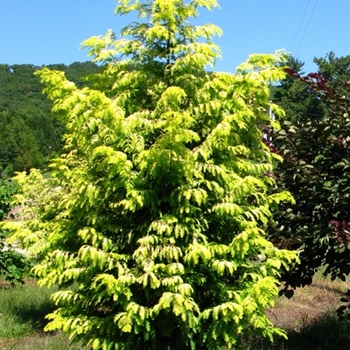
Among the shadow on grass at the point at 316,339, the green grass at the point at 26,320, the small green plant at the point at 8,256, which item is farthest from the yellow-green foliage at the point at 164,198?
the small green plant at the point at 8,256

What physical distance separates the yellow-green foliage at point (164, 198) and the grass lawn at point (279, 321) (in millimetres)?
1473

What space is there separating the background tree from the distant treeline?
80.7 m

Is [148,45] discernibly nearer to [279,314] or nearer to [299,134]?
[299,134]

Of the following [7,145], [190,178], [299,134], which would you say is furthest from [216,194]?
[7,145]

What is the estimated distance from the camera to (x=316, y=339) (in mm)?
7418

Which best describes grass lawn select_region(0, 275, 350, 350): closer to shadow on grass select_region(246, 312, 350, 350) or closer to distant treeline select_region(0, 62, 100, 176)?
shadow on grass select_region(246, 312, 350, 350)

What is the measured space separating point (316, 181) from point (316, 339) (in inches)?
112

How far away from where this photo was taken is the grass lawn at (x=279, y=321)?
708 centimetres

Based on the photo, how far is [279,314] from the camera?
916 centimetres

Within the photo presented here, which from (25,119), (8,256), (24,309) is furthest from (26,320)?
(25,119)

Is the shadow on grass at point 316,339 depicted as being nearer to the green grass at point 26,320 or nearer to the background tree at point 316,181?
the background tree at point 316,181

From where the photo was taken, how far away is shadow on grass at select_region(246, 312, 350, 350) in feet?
23.2

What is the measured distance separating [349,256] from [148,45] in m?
2.82

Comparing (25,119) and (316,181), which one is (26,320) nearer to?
(316,181)
